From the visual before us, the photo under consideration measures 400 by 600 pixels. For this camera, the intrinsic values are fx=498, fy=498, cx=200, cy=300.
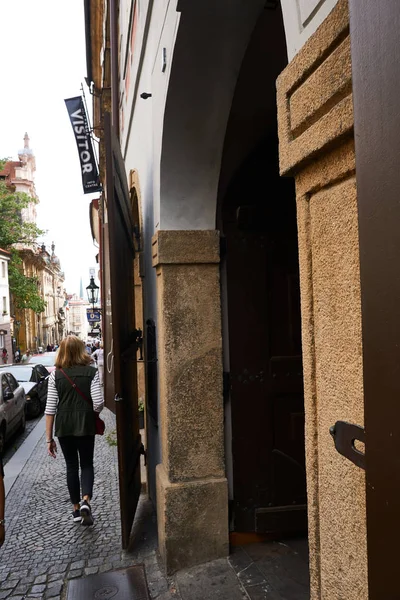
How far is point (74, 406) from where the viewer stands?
4.73 meters

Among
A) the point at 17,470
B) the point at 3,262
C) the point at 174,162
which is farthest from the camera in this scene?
the point at 3,262

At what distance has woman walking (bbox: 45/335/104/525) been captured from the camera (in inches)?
185

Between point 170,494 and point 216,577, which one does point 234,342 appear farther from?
point 216,577

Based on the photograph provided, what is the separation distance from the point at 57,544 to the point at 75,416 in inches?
43.6

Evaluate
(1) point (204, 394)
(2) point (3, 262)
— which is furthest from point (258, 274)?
(2) point (3, 262)

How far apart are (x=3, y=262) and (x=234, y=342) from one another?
122 feet

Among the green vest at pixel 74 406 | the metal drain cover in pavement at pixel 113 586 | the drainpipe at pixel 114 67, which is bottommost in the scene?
the metal drain cover in pavement at pixel 113 586

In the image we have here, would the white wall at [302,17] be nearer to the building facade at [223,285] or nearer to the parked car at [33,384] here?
the building facade at [223,285]

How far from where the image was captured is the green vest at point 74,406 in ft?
15.4

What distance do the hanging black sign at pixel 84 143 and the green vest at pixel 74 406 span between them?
31.7 feet

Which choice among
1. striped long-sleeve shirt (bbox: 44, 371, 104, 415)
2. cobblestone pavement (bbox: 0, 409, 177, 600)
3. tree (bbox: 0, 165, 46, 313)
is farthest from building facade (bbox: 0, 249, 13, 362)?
striped long-sleeve shirt (bbox: 44, 371, 104, 415)

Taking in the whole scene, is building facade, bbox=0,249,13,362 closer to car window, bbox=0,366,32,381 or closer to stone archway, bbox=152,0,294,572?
car window, bbox=0,366,32,381

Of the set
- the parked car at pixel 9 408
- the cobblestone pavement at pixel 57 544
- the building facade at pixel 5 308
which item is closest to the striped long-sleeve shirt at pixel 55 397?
the cobblestone pavement at pixel 57 544

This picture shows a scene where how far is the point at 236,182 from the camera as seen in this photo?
13.1ft
